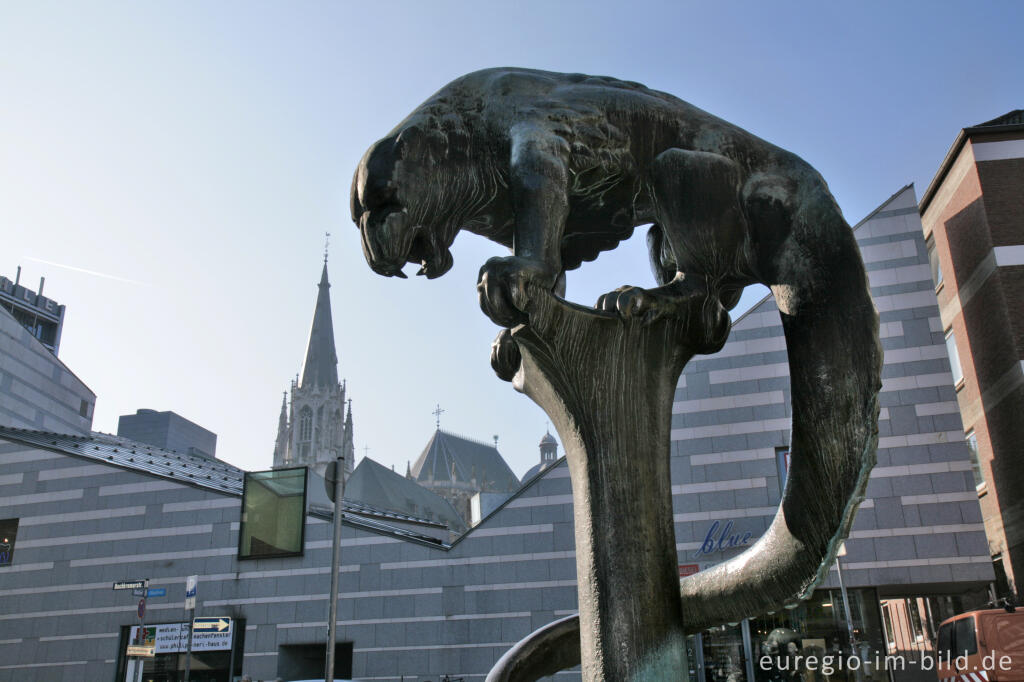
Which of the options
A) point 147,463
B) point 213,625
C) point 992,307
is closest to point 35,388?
point 147,463

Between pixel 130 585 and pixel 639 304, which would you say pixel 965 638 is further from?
pixel 130 585

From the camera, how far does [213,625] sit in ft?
91.2

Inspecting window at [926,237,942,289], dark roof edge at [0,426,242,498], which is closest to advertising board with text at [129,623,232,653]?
dark roof edge at [0,426,242,498]

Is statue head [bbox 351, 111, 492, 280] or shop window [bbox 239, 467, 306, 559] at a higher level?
shop window [bbox 239, 467, 306, 559]

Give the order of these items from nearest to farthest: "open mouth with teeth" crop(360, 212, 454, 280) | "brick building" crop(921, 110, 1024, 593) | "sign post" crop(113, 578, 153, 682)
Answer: "open mouth with teeth" crop(360, 212, 454, 280) → "sign post" crop(113, 578, 153, 682) → "brick building" crop(921, 110, 1024, 593)

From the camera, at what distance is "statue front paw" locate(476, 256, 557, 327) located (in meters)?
3.55

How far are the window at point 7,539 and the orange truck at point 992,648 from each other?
31.6 metres

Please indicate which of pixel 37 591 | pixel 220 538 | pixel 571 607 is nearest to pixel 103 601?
pixel 37 591

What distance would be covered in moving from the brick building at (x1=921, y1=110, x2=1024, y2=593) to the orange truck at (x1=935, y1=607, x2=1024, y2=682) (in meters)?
11.6

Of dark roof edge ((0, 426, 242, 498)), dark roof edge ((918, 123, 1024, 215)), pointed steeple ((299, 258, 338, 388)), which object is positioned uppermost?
pointed steeple ((299, 258, 338, 388))

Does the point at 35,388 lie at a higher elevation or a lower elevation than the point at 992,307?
higher

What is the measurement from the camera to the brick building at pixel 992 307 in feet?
74.3

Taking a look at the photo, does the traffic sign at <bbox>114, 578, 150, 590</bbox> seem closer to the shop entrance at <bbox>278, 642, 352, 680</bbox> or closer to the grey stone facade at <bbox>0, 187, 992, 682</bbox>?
the grey stone facade at <bbox>0, 187, 992, 682</bbox>

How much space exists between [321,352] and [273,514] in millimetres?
65288
